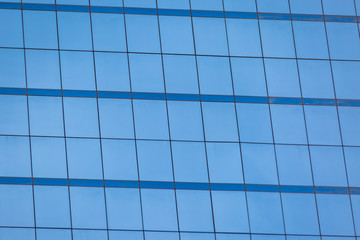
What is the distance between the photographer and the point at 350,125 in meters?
34.6

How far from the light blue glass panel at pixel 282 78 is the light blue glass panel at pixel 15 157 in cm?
911

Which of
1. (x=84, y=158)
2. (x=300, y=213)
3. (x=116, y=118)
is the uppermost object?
(x=116, y=118)

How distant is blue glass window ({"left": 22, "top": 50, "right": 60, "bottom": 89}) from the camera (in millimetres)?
33281

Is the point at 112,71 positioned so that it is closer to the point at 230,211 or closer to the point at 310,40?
the point at 230,211

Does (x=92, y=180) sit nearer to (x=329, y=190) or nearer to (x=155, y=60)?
(x=155, y=60)

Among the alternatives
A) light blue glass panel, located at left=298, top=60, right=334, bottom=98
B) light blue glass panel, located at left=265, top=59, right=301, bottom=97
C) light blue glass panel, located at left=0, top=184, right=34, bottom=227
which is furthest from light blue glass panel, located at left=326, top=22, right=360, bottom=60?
light blue glass panel, located at left=0, top=184, right=34, bottom=227

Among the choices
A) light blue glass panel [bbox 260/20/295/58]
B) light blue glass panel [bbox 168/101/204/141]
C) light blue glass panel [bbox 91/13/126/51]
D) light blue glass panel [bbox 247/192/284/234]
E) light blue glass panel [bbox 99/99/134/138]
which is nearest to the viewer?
light blue glass panel [bbox 247/192/284/234]

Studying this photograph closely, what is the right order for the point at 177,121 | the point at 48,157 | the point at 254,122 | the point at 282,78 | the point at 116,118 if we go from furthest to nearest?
the point at 282,78
the point at 254,122
the point at 177,121
the point at 116,118
the point at 48,157

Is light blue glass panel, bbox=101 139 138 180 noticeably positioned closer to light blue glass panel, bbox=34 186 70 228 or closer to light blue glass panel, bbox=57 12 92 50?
light blue glass panel, bbox=34 186 70 228

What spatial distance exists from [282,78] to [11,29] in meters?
10.0

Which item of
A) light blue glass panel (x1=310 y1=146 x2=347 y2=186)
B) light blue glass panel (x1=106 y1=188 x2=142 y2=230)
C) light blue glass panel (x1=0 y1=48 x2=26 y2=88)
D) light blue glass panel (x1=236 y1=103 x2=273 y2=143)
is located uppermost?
light blue glass panel (x1=0 y1=48 x2=26 y2=88)

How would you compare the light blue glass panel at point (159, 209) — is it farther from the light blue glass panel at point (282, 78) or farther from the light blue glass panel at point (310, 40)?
the light blue glass panel at point (310, 40)

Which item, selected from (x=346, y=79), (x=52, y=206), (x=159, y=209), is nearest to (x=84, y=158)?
(x=52, y=206)

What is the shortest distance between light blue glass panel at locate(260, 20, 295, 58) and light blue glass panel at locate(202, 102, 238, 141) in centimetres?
276
